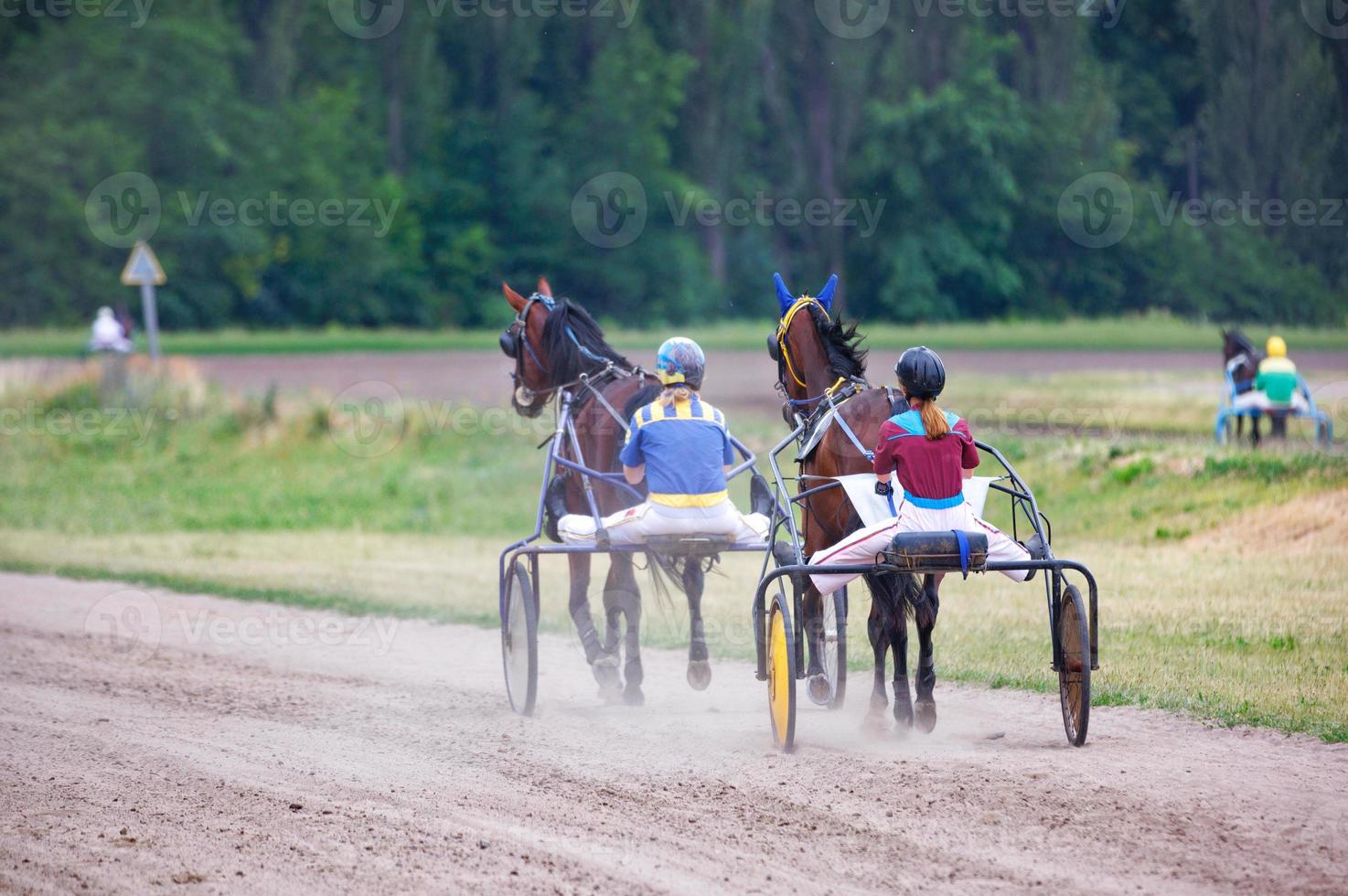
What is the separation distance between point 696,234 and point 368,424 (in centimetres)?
2945

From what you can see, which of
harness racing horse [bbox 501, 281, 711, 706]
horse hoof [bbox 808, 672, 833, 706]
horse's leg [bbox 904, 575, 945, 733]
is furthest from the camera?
harness racing horse [bbox 501, 281, 711, 706]

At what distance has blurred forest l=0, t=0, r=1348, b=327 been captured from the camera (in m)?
44.2

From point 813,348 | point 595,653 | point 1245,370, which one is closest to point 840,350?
point 813,348

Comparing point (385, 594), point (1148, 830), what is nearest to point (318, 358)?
point (385, 594)

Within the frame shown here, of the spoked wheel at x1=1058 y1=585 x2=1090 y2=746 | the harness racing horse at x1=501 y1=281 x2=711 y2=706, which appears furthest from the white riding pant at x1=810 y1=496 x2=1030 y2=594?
the harness racing horse at x1=501 y1=281 x2=711 y2=706

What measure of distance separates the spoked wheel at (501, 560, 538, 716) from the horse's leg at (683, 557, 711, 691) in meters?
0.89

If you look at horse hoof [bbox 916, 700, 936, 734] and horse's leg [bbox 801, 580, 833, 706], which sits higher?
horse's leg [bbox 801, 580, 833, 706]

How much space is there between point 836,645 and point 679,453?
146 centimetres

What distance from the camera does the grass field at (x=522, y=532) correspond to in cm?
998

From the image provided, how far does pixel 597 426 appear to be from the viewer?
975 cm

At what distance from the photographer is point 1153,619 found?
11078 mm

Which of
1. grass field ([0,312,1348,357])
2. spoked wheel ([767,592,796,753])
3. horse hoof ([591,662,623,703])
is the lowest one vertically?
horse hoof ([591,662,623,703])

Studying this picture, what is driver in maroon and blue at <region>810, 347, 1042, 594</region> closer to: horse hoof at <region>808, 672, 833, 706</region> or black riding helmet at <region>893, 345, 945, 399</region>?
black riding helmet at <region>893, 345, 945, 399</region>

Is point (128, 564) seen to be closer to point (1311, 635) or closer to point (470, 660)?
point (470, 660)
